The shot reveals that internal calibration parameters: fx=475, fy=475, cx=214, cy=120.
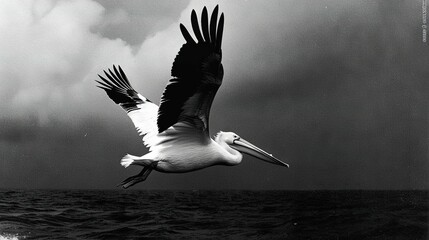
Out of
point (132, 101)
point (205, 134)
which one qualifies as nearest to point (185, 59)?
point (205, 134)

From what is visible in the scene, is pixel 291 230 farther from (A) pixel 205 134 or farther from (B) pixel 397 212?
(A) pixel 205 134

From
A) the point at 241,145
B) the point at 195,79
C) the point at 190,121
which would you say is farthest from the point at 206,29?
the point at 241,145

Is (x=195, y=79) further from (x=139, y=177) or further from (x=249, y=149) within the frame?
(x=249, y=149)

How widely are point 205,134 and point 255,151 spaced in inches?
54.6

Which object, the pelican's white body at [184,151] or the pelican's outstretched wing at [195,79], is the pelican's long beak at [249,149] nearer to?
the pelican's white body at [184,151]

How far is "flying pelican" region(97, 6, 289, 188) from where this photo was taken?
18.1ft

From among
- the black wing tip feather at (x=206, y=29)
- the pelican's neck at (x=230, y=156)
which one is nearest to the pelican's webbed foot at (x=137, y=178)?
the pelican's neck at (x=230, y=156)

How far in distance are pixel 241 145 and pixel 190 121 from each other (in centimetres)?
154

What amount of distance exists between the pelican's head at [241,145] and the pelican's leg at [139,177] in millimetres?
1447

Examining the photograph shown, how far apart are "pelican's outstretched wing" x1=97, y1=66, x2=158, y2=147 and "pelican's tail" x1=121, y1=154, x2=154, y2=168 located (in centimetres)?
96

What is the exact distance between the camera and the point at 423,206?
30.6 ft

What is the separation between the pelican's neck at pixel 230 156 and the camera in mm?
6914

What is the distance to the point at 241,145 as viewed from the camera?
25.8 feet

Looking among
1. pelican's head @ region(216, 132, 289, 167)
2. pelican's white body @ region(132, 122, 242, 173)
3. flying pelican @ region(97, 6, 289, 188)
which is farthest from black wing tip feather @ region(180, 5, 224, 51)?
pelican's head @ region(216, 132, 289, 167)
